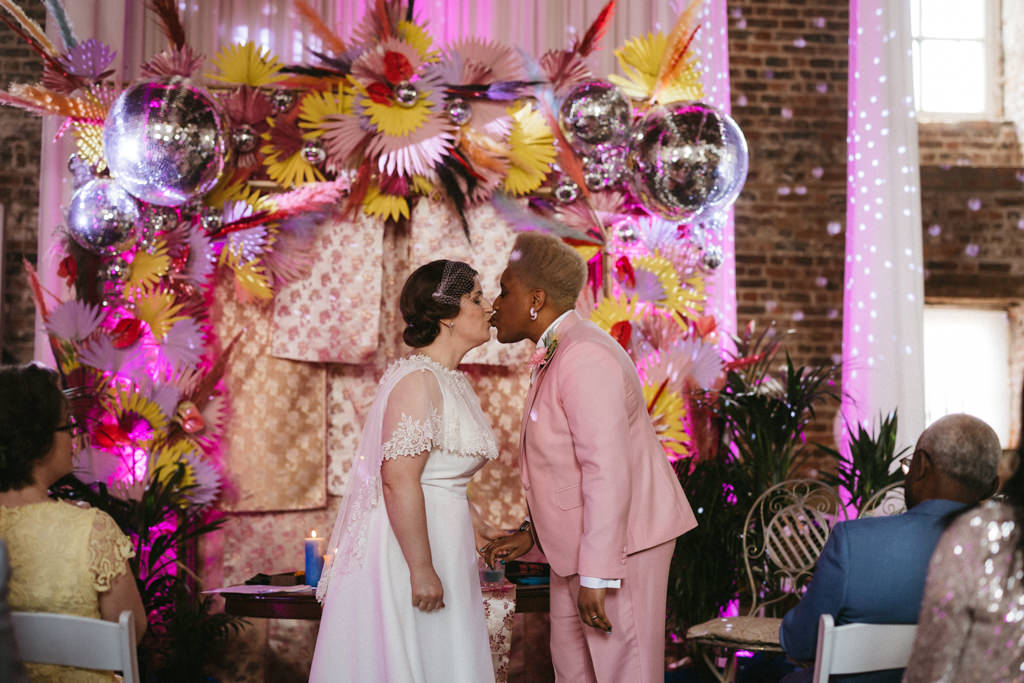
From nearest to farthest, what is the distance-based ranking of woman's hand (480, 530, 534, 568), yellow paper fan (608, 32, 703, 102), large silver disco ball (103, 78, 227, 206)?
woman's hand (480, 530, 534, 568) < large silver disco ball (103, 78, 227, 206) < yellow paper fan (608, 32, 703, 102)

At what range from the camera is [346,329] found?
407cm

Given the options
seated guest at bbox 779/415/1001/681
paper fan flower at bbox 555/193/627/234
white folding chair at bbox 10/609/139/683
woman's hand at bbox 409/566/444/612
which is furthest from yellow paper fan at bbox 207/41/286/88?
seated guest at bbox 779/415/1001/681

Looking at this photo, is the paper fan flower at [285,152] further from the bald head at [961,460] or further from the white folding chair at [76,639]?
the bald head at [961,460]

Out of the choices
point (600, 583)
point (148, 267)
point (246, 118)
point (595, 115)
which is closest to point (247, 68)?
point (246, 118)

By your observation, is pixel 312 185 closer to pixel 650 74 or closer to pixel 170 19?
pixel 170 19

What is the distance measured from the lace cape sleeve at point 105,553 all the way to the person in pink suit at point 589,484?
1010 millimetres

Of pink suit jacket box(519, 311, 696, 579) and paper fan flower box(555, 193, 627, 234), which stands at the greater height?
paper fan flower box(555, 193, 627, 234)

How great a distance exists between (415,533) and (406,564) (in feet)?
0.37

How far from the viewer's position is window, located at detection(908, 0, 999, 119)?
265 inches

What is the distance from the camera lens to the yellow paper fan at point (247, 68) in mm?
Answer: 4048

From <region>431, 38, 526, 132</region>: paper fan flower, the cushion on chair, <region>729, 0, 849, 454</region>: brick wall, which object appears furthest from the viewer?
<region>729, 0, 849, 454</region>: brick wall

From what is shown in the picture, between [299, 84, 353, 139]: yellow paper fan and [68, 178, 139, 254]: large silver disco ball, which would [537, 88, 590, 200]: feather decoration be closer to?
[299, 84, 353, 139]: yellow paper fan

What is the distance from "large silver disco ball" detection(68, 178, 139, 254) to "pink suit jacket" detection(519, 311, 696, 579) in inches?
78.5

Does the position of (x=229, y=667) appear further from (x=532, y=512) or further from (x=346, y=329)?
(x=532, y=512)
